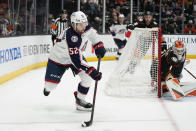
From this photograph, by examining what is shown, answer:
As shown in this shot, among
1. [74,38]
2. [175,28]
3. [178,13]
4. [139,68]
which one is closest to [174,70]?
[139,68]

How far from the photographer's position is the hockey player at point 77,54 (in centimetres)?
338

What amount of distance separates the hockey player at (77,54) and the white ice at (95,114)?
0.27 metres

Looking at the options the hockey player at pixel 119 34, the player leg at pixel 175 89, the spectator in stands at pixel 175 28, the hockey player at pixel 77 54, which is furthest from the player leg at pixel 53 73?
the spectator in stands at pixel 175 28

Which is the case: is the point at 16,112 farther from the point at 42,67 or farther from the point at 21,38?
the point at 42,67

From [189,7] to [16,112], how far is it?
26.7ft

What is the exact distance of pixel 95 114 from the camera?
3.71 meters

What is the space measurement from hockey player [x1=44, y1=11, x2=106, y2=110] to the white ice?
0.90ft

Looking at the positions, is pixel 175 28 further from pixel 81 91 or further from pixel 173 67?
pixel 81 91

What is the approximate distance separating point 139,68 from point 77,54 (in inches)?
66.2

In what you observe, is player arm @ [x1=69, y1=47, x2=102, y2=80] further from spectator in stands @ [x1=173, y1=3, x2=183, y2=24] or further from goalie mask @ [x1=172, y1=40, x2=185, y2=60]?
spectator in stands @ [x1=173, y1=3, x2=183, y2=24]

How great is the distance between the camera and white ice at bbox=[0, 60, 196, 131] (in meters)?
3.27

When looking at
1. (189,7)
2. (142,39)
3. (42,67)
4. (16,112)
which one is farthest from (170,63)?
(189,7)

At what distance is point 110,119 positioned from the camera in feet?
11.5

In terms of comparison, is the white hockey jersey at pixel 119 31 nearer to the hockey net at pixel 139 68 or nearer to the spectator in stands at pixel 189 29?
the spectator in stands at pixel 189 29
